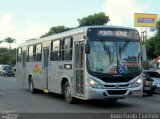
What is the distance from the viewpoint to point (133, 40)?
636 inches

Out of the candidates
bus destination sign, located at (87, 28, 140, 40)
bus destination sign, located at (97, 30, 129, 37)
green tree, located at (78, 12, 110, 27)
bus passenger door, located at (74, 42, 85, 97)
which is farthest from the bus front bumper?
green tree, located at (78, 12, 110, 27)

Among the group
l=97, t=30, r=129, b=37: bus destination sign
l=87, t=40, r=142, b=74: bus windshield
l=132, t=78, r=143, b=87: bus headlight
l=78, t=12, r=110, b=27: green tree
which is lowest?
l=132, t=78, r=143, b=87: bus headlight

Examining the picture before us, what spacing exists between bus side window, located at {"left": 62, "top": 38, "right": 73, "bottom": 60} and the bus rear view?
1.76m

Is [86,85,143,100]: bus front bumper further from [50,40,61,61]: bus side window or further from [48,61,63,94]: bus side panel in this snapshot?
[50,40,61,61]: bus side window

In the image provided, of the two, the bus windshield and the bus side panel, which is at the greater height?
the bus windshield

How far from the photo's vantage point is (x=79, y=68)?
52.6 ft

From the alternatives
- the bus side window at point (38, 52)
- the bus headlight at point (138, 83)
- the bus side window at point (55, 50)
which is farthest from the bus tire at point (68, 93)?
the bus side window at point (38, 52)

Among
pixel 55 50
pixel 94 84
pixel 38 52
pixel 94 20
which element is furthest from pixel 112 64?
pixel 94 20

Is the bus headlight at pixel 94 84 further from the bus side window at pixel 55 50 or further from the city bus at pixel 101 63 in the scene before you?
the bus side window at pixel 55 50

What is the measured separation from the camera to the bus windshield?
15320mm

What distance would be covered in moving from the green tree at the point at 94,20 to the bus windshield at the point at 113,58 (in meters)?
54.5

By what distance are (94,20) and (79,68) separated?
183 feet

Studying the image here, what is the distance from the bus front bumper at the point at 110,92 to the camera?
15.1 m

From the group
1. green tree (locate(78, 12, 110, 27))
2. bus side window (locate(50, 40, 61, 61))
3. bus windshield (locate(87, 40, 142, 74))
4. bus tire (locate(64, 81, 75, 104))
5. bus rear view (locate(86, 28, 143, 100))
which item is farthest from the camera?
green tree (locate(78, 12, 110, 27))
